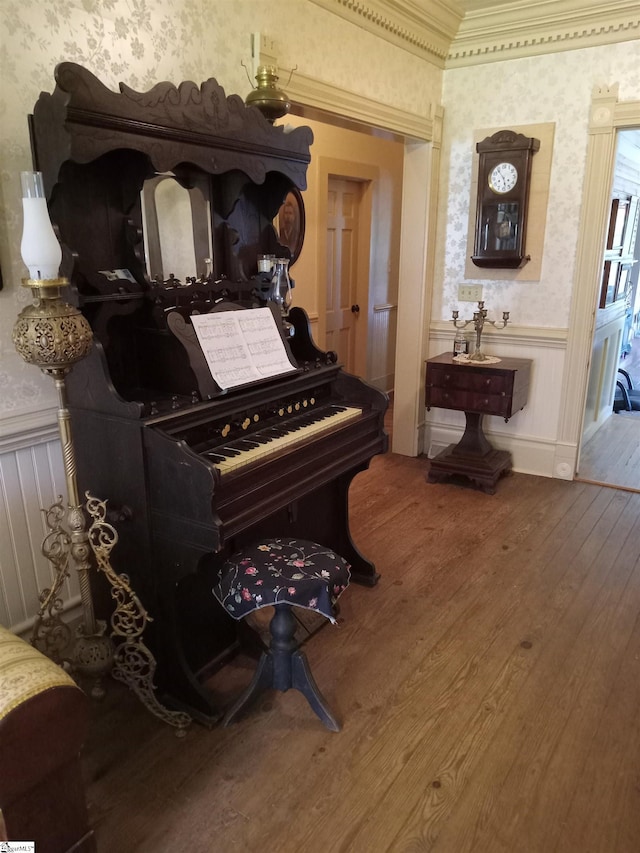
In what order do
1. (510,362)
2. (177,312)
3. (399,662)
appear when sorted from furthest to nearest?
(510,362)
(399,662)
(177,312)

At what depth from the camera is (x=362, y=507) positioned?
11.6 ft

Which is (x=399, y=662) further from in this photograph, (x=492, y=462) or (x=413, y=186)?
(x=413, y=186)

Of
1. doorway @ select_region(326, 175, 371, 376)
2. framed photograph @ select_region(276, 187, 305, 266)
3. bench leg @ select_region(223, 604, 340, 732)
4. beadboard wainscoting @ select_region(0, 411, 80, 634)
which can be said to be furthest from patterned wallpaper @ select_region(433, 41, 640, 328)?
beadboard wainscoting @ select_region(0, 411, 80, 634)

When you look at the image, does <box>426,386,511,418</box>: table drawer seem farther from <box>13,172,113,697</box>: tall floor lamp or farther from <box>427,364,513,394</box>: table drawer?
<box>13,172,113,697</box>: tall floor lamp

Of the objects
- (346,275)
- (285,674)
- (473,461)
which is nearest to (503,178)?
(473,461)

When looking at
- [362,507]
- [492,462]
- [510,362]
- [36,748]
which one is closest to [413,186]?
[510,362]

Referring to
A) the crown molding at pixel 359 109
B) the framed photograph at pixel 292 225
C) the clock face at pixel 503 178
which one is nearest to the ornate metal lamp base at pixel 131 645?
the crown molding at pixel 359 109

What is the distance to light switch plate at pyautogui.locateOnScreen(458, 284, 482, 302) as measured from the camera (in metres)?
4.02

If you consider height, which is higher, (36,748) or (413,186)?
(413,186)

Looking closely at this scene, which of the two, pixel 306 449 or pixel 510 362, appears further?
pixel 510 362

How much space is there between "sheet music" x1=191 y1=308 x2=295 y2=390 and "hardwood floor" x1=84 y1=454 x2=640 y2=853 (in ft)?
3.50

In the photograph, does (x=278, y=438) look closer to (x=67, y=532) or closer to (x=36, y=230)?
(x=67, y=532)

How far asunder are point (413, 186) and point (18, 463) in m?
3.08

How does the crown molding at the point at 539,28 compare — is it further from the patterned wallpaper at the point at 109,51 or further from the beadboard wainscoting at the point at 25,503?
the beadboard wainscoting at the point at 25,503
